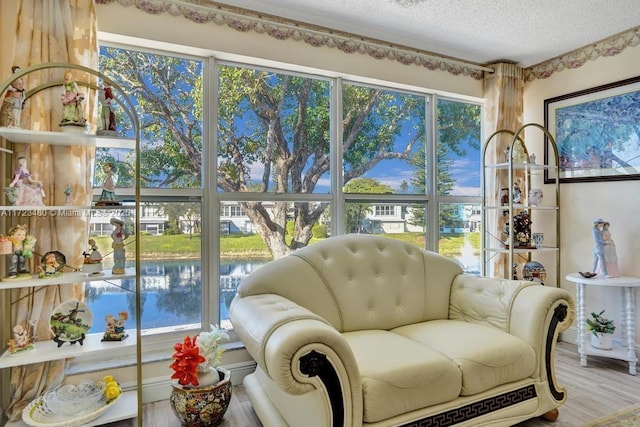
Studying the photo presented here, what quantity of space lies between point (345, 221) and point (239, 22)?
161cm

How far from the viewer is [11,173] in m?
1.93

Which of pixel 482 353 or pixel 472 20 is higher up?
pixel 472 20

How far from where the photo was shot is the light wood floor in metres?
2.05

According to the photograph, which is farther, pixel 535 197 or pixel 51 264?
pixel 535 197

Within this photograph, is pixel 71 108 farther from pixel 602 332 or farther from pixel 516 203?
pixel 602 332

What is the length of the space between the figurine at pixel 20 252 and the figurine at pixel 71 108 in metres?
0.54

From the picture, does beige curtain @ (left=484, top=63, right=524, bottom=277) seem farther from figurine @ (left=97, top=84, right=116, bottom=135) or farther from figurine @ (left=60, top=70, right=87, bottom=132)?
figurine @ (left=60, top=70, right=87, bottom=132)

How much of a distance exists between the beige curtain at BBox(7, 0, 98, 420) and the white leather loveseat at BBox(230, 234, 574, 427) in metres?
0.98

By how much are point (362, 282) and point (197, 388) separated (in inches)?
43.0

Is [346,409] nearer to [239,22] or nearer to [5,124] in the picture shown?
[5,124]

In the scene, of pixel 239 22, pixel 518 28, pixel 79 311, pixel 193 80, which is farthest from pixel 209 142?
pixel 518 28

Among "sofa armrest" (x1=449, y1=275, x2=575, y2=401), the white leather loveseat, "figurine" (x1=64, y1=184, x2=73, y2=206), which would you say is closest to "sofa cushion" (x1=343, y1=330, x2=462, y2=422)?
the white leather loveseat

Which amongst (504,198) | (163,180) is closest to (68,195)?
(163,180)

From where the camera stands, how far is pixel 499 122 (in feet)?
11.4
